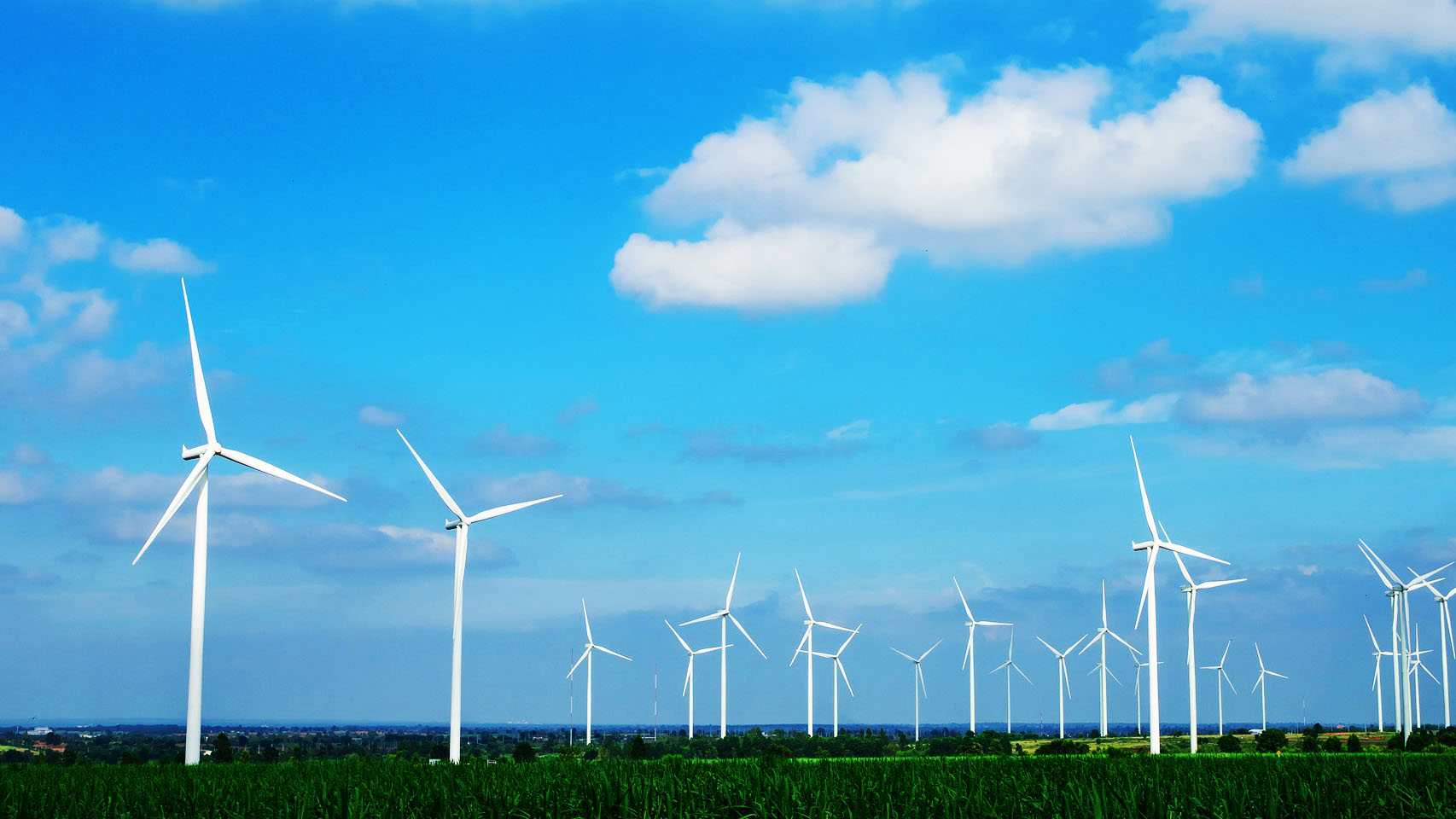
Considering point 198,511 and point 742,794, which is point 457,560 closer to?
point 198,511

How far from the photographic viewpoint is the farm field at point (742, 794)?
16750mm

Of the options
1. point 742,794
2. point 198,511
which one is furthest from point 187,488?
point 742,794

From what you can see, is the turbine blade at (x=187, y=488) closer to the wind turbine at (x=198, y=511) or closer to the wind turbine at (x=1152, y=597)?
the wind turbine at (x=198, y=511)

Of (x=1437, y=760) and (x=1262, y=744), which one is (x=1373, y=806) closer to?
(x=1437, y=760)

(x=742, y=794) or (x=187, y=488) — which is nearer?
(x=742, y=794)

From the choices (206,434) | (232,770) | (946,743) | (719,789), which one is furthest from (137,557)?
(946,743)

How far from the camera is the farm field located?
55.0ft

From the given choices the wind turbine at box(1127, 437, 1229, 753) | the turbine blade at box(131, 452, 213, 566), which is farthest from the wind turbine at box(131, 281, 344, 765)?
→ the wind turbine at box(1127, 437, 1229, 753)

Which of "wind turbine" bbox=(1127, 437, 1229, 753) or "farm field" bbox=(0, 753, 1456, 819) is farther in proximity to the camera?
"wind turbine" bbox=(1127, 437, 1229, 753)

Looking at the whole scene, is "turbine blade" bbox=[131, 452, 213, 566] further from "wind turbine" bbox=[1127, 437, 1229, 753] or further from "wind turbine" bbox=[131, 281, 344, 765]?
"wind turbine" bbox=[1127, 437, 1229, 753]

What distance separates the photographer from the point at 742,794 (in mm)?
17078

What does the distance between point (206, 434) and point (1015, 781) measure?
169 ft

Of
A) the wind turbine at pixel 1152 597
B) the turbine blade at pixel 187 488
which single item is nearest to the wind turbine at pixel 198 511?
the turbine blade at pixel 187 488

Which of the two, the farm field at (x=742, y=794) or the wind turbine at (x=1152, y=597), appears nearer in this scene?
the farm field at (x=742, y=794)
